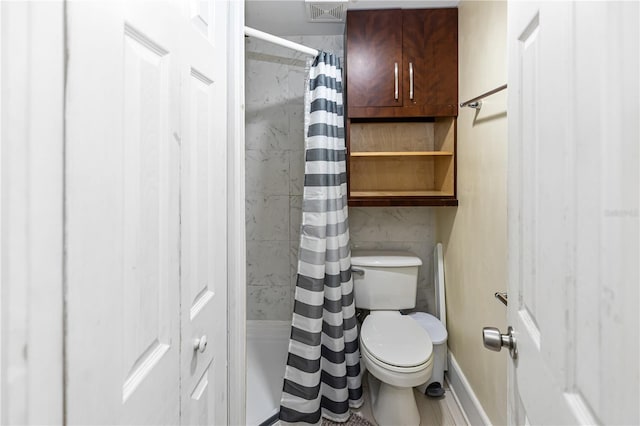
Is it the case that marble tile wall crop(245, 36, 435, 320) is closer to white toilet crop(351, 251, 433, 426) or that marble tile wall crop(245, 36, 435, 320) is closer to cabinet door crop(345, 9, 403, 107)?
white toilet crop(351, 251, 433, 426)

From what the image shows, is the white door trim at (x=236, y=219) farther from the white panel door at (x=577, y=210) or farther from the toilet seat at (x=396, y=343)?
the white panel door at (x=577, y=210)

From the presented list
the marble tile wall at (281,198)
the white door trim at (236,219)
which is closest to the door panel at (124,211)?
the white door trim at (236,219)

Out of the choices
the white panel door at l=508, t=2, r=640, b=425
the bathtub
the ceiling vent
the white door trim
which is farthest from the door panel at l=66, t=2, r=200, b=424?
the ceiling vent

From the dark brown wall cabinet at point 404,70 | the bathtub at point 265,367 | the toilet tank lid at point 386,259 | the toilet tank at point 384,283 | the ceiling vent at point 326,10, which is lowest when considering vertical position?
the bathtub at point 265,367

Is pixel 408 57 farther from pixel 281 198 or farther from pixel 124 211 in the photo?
pixel 124 211

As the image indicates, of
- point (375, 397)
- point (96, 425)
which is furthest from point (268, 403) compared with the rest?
point (96, 425)

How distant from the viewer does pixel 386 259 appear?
2252mm

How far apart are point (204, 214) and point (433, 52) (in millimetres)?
1762

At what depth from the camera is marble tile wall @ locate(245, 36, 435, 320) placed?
250cm

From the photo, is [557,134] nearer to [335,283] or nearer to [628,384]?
[628,384]

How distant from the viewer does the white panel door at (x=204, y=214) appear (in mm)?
842

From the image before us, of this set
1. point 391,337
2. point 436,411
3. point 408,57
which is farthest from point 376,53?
point 436,411

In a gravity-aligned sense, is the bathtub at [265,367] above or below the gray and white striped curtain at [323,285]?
below

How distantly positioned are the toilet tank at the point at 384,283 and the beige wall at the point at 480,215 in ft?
0.85
